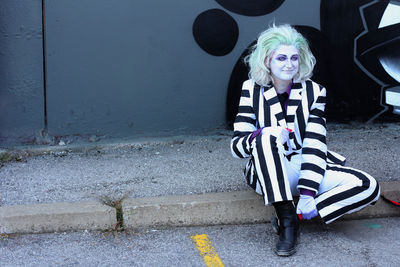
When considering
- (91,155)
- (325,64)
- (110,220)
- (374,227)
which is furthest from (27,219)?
(325,64)

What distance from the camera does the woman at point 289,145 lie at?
2941 mm

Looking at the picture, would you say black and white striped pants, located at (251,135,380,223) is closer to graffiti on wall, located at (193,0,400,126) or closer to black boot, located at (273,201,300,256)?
black boot, located at (273,201,300,256)

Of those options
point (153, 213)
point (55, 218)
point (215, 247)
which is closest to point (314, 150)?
point (215, 247)

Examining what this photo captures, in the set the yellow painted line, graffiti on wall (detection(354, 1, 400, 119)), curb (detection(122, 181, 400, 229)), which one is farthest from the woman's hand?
graffiti on wall (detection(354, 1, 400, 119))

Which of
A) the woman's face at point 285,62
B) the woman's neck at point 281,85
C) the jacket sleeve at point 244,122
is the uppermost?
the woman's face at point 285,62

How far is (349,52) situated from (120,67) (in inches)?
99.8

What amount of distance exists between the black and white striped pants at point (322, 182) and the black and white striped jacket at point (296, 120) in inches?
3.4

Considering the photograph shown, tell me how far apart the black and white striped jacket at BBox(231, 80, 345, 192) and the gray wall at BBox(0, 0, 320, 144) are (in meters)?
2.00

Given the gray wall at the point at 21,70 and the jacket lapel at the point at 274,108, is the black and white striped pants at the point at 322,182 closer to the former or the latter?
the jacket lapel at the point at 274,108

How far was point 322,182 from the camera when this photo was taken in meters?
3.10

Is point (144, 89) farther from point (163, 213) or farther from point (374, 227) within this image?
point (374, 227)

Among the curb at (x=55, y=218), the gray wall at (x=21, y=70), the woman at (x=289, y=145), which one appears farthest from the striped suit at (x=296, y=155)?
the gray wall at (x=21, y=70)

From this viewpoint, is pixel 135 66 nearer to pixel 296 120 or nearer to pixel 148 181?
pixel 148 181

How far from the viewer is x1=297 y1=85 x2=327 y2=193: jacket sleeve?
3.04 metres
